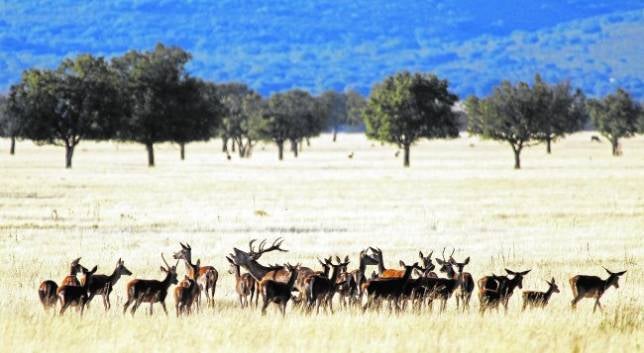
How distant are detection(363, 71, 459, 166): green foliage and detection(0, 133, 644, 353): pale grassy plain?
99.2ft

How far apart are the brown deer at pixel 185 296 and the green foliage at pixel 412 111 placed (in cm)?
8689

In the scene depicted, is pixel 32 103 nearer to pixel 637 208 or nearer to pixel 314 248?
pixel 637 208

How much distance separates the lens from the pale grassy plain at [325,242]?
1480cm

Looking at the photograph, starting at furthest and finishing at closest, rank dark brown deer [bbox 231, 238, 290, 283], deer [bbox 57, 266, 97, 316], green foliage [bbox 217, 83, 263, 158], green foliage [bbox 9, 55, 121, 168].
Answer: green foliage [bbox 217, 83, 263, 158] → green foliage [bbox 9, 55, 121, 168] → dark brown deer [bbox 231, 238, 290, 283] → deer [bbox 57, 266, 97, 316]

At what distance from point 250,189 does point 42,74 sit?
1586 inches

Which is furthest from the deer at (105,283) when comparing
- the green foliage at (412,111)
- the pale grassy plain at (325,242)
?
the green foliage at (412,111)

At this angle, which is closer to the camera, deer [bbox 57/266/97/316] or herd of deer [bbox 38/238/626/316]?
deer [bbox 57/266/97/316]

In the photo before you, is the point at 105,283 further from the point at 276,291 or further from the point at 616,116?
the point at 616,116

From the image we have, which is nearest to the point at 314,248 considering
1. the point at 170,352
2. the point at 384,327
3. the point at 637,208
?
the point at 384,327

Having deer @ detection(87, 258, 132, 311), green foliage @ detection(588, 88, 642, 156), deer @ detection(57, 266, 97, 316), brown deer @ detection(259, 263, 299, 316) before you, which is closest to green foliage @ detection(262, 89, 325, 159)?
green foliage @ detection(588, 88, 642, 156)

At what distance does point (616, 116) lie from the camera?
132m

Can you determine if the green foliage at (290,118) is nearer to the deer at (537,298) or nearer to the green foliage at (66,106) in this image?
the green foliage at (66,106)

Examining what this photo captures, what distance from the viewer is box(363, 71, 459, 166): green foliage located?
104m

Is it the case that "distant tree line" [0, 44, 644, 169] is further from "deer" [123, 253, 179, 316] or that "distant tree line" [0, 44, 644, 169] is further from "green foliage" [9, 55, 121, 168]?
"deer" [123, 253, 179, 316]
